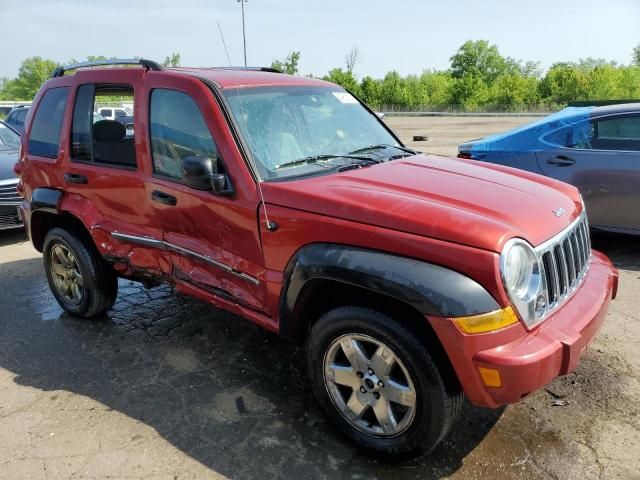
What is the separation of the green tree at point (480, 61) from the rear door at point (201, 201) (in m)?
94.4

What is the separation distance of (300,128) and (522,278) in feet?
5.44

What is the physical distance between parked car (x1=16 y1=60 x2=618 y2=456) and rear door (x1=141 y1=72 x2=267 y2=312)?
1 centimetres

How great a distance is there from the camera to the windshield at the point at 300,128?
3047 mm

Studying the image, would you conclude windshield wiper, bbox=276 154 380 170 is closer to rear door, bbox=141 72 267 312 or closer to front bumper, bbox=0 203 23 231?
rear door, bbox=141 72 267 312

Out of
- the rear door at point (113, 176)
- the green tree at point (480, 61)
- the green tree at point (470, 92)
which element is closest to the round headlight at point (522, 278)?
the rear door at point (113, 176)

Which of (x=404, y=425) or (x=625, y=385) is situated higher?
(x=404, y=425)

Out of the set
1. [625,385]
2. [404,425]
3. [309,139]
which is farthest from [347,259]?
[625,385]

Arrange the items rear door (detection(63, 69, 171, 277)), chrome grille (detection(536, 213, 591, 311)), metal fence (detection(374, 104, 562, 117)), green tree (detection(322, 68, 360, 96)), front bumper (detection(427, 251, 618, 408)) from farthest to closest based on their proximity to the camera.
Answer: green tree (detection(322, 68, 360, 96))
metal fence (detection(374, 104, 562, 117))
rear door (detection(63, 69, 171, 277))
chrome grille (detection(536, 213, 591, 311))
front bumper (detection(427, 251, 618, 408))

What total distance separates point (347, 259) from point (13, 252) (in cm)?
580

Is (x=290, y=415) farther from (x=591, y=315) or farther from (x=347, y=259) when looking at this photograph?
(x=591, y=315)

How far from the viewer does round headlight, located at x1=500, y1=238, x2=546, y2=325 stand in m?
2.24

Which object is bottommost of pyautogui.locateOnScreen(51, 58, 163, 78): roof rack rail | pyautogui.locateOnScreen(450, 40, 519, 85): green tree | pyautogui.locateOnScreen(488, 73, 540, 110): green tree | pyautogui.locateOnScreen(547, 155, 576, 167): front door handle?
pyautogui.locateOnScreen(547, 155, 576, 167): front door handle

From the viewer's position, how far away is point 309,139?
3324 millimetres

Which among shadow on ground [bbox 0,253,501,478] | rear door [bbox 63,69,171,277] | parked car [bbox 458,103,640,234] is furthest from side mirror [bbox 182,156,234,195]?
parked car [bbox 458,103,640,234]
